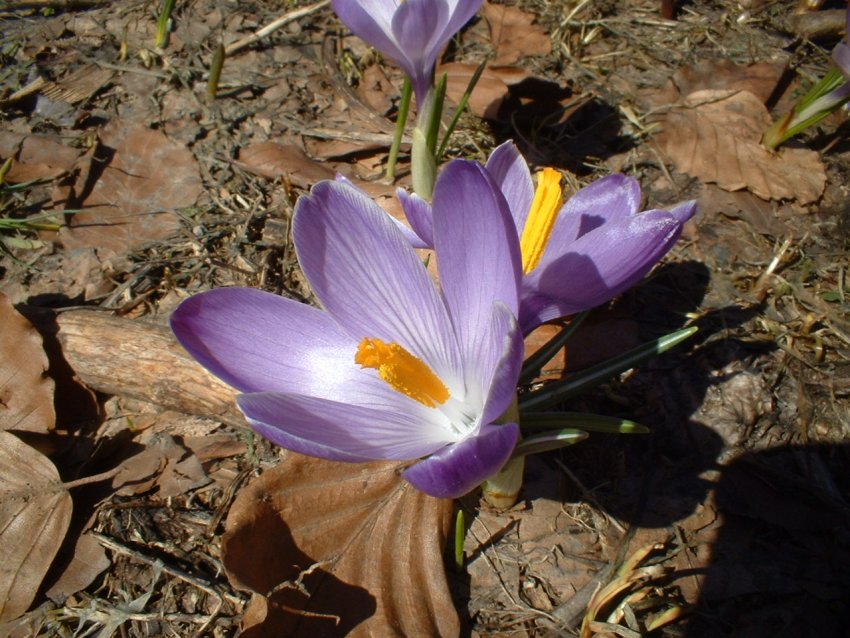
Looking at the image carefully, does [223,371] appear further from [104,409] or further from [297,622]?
[104,409]

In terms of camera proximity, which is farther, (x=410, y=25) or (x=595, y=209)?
(x=410, y=25)

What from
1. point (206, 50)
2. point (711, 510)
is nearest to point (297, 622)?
point (711, 510)

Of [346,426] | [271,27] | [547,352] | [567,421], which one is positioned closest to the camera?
[346,426]

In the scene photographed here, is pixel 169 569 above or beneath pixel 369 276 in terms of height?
beneath

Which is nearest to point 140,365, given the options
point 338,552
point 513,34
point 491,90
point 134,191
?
point 338,552

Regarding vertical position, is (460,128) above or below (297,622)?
above

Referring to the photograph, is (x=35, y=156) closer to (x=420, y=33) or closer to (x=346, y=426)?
(x=420, y=33)
